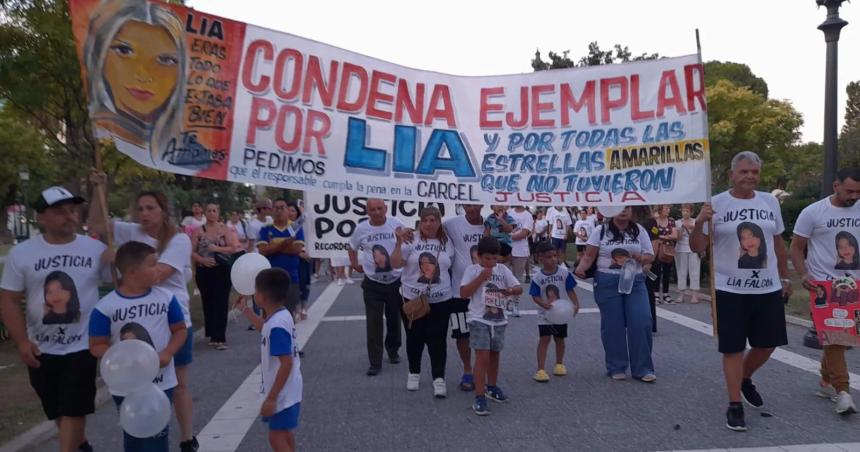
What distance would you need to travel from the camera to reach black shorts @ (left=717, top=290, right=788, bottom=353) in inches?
202

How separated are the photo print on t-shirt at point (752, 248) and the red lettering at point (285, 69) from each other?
11.4 ft

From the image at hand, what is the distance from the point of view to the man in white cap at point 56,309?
3.94 metres

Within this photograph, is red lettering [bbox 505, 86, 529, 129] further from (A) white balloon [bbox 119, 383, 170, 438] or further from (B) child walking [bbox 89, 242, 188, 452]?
(A) white balloon [bbox 119, 383, 170, 438]

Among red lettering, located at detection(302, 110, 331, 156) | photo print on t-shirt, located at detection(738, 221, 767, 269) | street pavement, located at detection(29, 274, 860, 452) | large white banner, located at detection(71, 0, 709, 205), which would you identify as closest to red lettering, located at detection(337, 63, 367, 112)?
large white banner, located at detection(71, 0, 709, 205)

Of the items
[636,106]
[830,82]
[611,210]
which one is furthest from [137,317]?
[830,82]

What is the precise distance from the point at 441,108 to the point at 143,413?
3.33 metres

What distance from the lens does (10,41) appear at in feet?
32.4

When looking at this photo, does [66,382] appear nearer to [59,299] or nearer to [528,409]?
[59,299]

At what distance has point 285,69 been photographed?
5234 millimetres

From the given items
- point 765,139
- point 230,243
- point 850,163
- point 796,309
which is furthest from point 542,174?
point 765,139

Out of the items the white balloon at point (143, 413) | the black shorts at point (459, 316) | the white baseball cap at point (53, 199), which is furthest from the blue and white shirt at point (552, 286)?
the white baseball cap at point (53, 199)

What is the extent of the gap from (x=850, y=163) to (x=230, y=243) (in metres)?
33.9

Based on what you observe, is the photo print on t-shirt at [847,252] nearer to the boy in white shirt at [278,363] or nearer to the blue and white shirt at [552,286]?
the blue and white shirt at [552,286]

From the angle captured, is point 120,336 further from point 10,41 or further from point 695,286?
point 695,286
